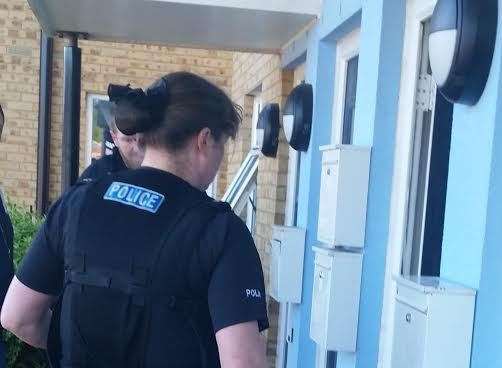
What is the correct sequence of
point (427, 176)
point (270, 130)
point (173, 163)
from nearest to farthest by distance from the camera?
1. point (173, 163)
2. point (427, 176)
3. point (270, 130)

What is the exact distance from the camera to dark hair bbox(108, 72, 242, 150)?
1.46 m

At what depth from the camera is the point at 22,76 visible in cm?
695

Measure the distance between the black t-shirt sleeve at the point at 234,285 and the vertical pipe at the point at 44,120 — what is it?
5889 mm

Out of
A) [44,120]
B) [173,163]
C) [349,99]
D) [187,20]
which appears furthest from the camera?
[44,120]

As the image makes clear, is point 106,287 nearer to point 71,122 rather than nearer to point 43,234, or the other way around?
point 43,234

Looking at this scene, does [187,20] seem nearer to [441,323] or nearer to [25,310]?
[25,310]

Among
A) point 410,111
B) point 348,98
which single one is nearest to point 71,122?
point 348,98

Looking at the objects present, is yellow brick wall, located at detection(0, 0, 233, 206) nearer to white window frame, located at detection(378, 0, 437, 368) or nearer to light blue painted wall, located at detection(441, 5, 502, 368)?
white window frame, located at detection(378, 0, 437, 368)

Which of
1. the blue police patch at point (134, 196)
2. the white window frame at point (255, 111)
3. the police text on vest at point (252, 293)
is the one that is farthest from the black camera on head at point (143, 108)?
the white window frame at point (255, 111)

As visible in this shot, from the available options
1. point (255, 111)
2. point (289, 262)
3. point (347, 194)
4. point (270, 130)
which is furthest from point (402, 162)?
point (255, 111)

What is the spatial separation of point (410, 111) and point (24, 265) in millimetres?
1565

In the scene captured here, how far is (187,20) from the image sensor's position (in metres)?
3.79

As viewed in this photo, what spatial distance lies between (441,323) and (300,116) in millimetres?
1930

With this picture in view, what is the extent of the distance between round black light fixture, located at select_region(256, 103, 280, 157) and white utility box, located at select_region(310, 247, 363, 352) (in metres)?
1.55
